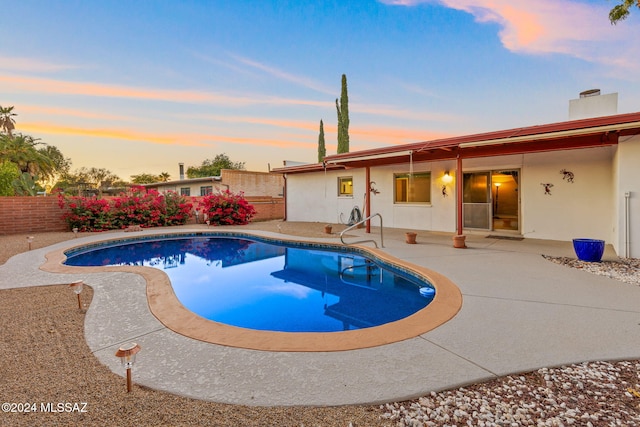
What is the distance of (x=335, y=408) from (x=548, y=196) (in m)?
9.18

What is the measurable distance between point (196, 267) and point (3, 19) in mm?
10160

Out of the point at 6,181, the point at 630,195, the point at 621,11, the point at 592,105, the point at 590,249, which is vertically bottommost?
the point at 590,249

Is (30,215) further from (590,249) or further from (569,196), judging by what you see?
(569,196)

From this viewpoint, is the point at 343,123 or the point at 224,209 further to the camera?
the point at 343,123

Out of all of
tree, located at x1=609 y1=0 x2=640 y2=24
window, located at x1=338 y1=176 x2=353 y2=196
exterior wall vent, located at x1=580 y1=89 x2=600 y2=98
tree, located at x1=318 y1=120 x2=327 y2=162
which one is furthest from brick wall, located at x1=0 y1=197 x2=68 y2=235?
tree, located at x1=609 y1=0 x2=640 y2=24

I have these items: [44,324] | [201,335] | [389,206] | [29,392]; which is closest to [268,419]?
[201,335]

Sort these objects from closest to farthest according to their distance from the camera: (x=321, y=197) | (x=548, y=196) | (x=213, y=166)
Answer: (x=548, y=196), (x=321, y=197), (x=213, y=166)

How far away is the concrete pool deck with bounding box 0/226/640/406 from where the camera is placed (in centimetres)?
206

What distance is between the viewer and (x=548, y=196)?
27.5 ft

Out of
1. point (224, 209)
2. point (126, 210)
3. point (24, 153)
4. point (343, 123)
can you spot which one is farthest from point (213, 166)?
point (126, 210)

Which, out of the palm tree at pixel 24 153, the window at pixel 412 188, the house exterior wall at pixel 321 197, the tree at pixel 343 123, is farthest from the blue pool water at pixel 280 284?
the palm tree at pixel 24 153

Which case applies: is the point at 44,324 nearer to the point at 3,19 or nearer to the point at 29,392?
the point at 29,392

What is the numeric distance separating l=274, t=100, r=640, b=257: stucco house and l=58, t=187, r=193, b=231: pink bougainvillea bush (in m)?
7.85

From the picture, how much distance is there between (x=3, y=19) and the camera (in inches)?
368
